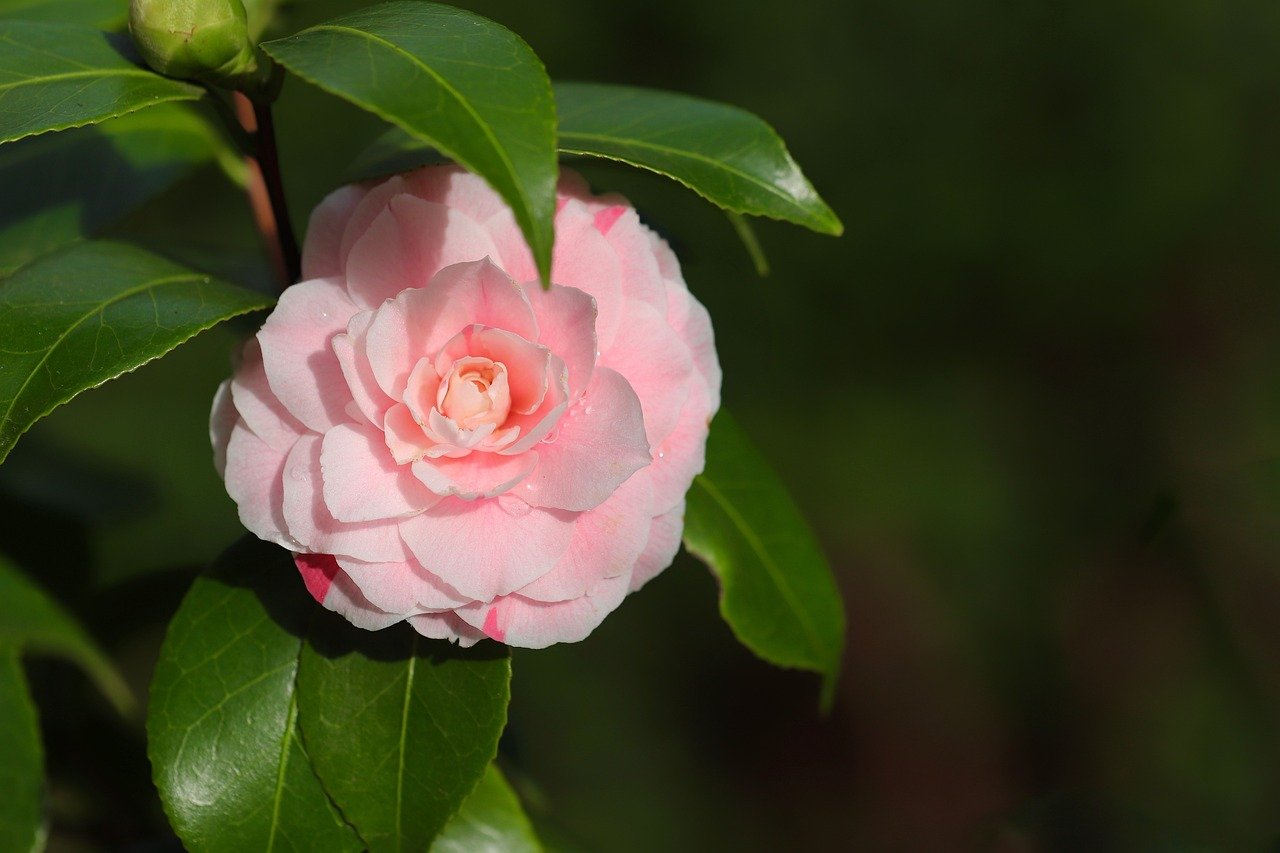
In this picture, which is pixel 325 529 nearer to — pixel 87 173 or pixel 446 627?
pixel 446 627

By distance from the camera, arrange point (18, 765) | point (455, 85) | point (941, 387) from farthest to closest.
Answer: point (941, 387), point (18, 765), point (455, 85)

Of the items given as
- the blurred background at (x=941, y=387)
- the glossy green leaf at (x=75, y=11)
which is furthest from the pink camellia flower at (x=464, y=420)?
the blurred background at (x=941, y=387)

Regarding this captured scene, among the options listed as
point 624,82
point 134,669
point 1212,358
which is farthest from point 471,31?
point 1212,358

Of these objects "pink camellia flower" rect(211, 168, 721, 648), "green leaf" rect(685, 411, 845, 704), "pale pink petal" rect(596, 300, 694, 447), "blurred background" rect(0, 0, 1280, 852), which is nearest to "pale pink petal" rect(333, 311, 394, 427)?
"pink camellia flower" rect(211, 168, 721, 648)

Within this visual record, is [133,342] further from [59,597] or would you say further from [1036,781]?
[1036,781]

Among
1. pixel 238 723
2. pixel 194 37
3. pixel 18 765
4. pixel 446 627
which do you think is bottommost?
pixel 18 765

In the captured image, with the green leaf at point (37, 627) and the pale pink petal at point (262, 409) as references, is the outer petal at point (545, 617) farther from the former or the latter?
the green leaf at point (37, 627)

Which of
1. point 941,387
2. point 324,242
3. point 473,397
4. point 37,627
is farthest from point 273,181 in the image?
point 941,387
